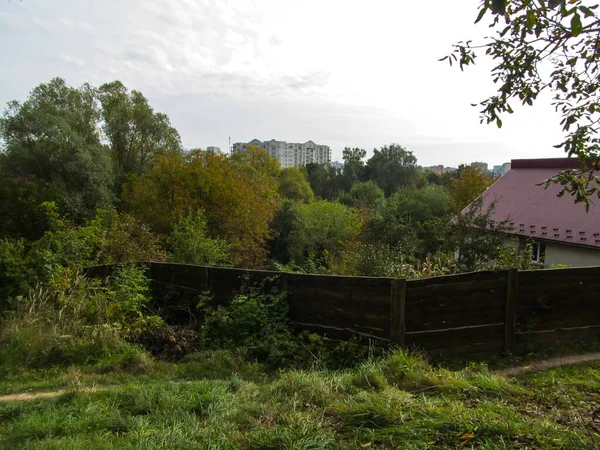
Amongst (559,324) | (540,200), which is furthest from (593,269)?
(540,200)

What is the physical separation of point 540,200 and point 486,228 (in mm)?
12068

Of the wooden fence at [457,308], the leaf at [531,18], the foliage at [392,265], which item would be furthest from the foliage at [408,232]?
the leaf at [531,18]

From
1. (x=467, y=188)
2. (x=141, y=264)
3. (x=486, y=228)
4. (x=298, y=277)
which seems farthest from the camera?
(x=467, y=188)

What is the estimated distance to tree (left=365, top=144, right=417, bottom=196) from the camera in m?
69.7

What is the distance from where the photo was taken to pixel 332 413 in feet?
11.8

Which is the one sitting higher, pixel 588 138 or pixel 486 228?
pixel 588 138

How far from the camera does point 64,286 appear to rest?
8055mm

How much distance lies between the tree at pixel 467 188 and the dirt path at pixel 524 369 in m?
29.1

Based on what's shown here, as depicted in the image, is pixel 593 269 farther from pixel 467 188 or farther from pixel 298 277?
pixel 467 188

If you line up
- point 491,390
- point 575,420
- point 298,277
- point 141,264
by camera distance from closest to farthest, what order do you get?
1. point 575,420
2. point 491,390
3. point 298,277
4. point 141,264

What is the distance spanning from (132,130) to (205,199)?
53.8 ft

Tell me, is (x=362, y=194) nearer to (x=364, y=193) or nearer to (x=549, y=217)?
(x=364, y=193)

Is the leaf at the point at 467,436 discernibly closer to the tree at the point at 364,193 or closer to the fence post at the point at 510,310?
the fence post at the point at 510,310

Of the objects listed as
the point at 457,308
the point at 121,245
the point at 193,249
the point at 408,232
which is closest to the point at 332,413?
the point at 457,308
